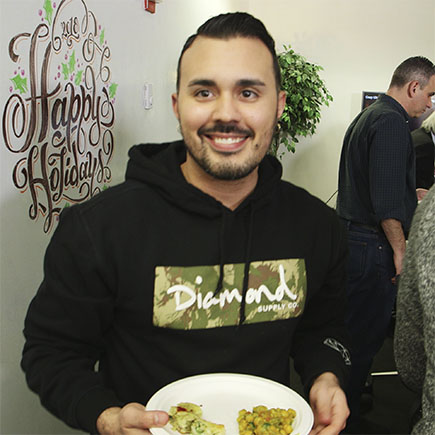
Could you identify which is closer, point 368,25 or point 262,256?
point 262,256

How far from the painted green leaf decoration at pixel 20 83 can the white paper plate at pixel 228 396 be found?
97 cm

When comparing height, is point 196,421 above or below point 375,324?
above

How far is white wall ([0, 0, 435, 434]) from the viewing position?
157 centimetres

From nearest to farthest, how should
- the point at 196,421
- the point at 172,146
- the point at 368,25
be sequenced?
the point at 196,421
the point at 172,146
the point at 368,25

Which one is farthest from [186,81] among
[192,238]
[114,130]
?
[114,130]

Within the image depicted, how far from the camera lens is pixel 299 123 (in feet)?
13.7

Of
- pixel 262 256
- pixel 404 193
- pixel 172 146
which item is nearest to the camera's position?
pixel 262 256

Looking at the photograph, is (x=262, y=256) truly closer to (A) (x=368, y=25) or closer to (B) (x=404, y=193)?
(B) (x=404, y=193)

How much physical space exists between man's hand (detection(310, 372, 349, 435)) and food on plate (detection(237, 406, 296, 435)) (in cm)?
11

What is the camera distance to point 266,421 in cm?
104

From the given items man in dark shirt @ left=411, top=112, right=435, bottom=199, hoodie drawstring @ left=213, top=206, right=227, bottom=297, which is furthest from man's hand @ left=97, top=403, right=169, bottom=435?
man in dark shirt @ left=411, top=112, right=435, bottom=199

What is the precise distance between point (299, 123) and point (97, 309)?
3306mm

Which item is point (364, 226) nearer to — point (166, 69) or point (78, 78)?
point (166, 69)

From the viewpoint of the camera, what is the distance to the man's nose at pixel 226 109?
1.16 meters
